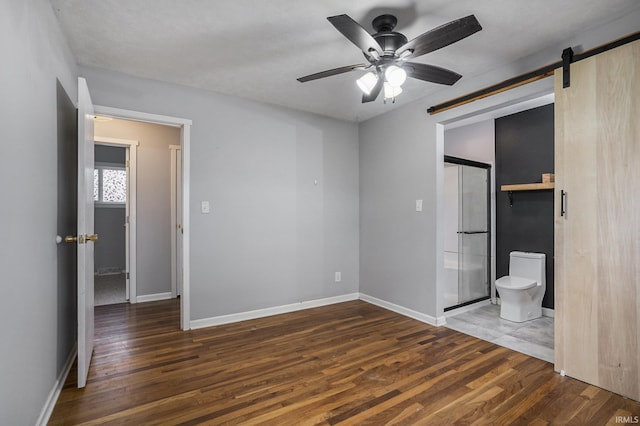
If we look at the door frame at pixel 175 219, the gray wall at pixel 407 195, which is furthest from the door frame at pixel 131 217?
the gray wall at pixel 407 195

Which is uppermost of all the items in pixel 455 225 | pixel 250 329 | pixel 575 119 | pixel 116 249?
pixel 575 119

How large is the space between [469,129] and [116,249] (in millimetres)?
6654

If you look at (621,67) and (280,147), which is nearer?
(621,67)

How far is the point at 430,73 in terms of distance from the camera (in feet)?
7.27

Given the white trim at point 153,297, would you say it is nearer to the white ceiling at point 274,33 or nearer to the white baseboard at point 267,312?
the white baseboard at point 267,312

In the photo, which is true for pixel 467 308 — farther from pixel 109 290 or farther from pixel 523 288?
pixel 109 290

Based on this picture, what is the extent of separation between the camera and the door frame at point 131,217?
4.17m

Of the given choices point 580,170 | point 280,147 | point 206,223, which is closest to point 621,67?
point 580,170

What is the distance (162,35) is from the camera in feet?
7.53

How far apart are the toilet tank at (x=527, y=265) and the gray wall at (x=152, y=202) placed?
4338 millimetres

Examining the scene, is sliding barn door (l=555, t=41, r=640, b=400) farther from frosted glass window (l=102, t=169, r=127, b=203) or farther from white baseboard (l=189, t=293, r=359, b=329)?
frosted glass window (l=102, t=169, r=127, b=203)

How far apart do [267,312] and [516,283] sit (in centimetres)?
270

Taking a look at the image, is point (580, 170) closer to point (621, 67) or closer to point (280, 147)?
point (621, 67)

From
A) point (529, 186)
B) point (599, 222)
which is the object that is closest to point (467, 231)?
point (529, 186)
